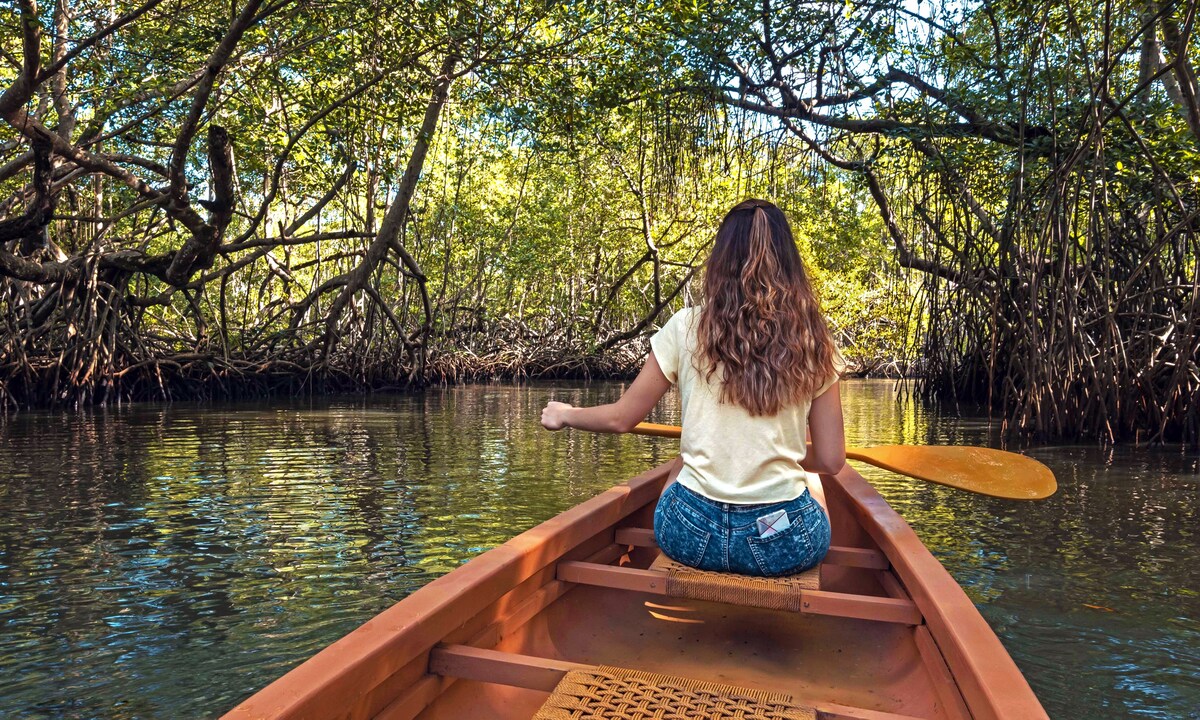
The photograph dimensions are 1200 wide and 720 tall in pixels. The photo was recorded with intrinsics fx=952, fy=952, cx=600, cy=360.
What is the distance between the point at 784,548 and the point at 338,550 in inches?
96.9

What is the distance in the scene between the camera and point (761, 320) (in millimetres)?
2264

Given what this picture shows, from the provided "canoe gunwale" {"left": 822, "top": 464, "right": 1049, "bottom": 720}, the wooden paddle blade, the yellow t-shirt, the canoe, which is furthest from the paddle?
the yellow t-shirt

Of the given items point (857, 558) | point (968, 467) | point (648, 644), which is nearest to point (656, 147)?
point (968, 467)

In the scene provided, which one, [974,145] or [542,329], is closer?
[974,145]

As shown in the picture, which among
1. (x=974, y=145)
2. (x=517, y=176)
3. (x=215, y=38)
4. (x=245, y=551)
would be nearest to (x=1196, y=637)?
(x=245, y=551)

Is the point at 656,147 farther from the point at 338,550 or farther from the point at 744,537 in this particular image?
the point at 744,537

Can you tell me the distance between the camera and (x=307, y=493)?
18.1ft

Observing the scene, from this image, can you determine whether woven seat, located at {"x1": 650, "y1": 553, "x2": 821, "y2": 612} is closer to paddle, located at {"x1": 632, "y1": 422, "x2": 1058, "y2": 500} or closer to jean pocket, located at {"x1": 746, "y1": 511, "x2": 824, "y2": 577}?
jean pocket, located at {"x1": 746, "y1": 511, "x2": 824, "y2": 577}

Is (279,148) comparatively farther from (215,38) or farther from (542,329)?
(542,329)

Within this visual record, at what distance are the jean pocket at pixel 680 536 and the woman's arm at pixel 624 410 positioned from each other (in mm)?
255

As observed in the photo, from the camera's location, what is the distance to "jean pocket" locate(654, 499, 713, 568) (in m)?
2.41

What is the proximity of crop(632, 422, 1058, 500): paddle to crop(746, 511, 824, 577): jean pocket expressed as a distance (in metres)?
1.24

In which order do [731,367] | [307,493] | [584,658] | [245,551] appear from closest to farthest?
1. [731,367]
2. [584,658]
3. [245,551]
4. [307,493]

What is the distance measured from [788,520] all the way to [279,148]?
30.6ft
